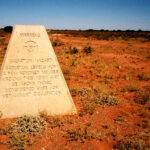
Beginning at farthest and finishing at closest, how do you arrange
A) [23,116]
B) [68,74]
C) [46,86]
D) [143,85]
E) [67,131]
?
[68,74]
[143,85]
[46,86]
[23,116]
[67,131]

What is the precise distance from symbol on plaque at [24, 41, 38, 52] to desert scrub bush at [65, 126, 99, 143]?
2005mm

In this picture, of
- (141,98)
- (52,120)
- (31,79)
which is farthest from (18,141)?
(141,98)

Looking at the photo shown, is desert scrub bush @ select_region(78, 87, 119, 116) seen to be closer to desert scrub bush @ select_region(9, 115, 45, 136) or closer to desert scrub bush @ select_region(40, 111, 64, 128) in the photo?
desert scrub bush @ select_region(40, 111, 64, 128)

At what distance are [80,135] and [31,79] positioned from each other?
1.66 meters

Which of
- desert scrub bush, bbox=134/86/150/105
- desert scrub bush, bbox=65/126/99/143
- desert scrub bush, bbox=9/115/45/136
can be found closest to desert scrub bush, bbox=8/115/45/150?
desert scrub bush, bbox=9/115/45/136

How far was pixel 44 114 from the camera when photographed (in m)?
3.53

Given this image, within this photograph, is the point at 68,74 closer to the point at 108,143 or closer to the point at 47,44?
the point at 47,44

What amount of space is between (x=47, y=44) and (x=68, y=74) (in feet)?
12.1

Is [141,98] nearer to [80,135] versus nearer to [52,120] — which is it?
[80,135]

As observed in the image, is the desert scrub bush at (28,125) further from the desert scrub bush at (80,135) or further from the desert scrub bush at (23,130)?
the desert scrub bush at (80,135)

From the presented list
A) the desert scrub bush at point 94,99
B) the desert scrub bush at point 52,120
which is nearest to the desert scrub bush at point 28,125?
the desert scrub bush at point 52,120

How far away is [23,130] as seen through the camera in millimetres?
3123

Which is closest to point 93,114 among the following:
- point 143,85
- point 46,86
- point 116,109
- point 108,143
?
point 116,109

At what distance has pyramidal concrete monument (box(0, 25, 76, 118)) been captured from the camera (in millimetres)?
3453
